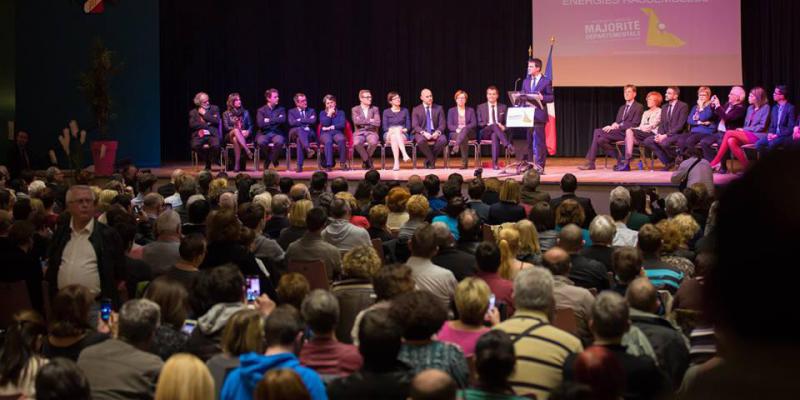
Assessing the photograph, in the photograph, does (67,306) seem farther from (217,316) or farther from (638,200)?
(638,200)

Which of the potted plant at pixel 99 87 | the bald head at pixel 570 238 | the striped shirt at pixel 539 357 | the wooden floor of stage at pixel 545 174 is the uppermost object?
the potted plant at pixel 99 87

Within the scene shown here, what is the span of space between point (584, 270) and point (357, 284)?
1.11 meters

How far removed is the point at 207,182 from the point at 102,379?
558 centimetres

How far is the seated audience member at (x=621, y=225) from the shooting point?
5.77 m

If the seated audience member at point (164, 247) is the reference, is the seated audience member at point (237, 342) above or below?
below

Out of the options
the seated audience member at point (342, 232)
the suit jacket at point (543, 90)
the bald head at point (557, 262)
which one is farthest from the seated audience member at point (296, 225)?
the suit jacket at point (543, 90)

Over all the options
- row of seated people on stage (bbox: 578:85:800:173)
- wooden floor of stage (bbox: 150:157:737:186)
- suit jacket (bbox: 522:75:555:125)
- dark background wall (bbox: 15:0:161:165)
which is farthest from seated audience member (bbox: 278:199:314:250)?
dark background wall (bbox: 15:0:161:165)

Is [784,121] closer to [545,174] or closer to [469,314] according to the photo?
[545,174]

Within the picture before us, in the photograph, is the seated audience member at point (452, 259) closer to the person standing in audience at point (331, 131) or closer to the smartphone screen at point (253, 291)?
the smartphone screen at point (253, 291)

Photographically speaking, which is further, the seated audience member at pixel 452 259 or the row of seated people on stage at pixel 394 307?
the seated audience member at pixel 452 259

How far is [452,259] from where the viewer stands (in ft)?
16.1

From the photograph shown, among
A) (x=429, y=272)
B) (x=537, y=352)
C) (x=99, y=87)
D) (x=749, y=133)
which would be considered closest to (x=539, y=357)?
(x=537, y=352)

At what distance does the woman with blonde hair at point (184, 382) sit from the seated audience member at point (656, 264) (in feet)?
8.25

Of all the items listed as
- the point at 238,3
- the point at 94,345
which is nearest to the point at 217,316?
the point at 94,345
